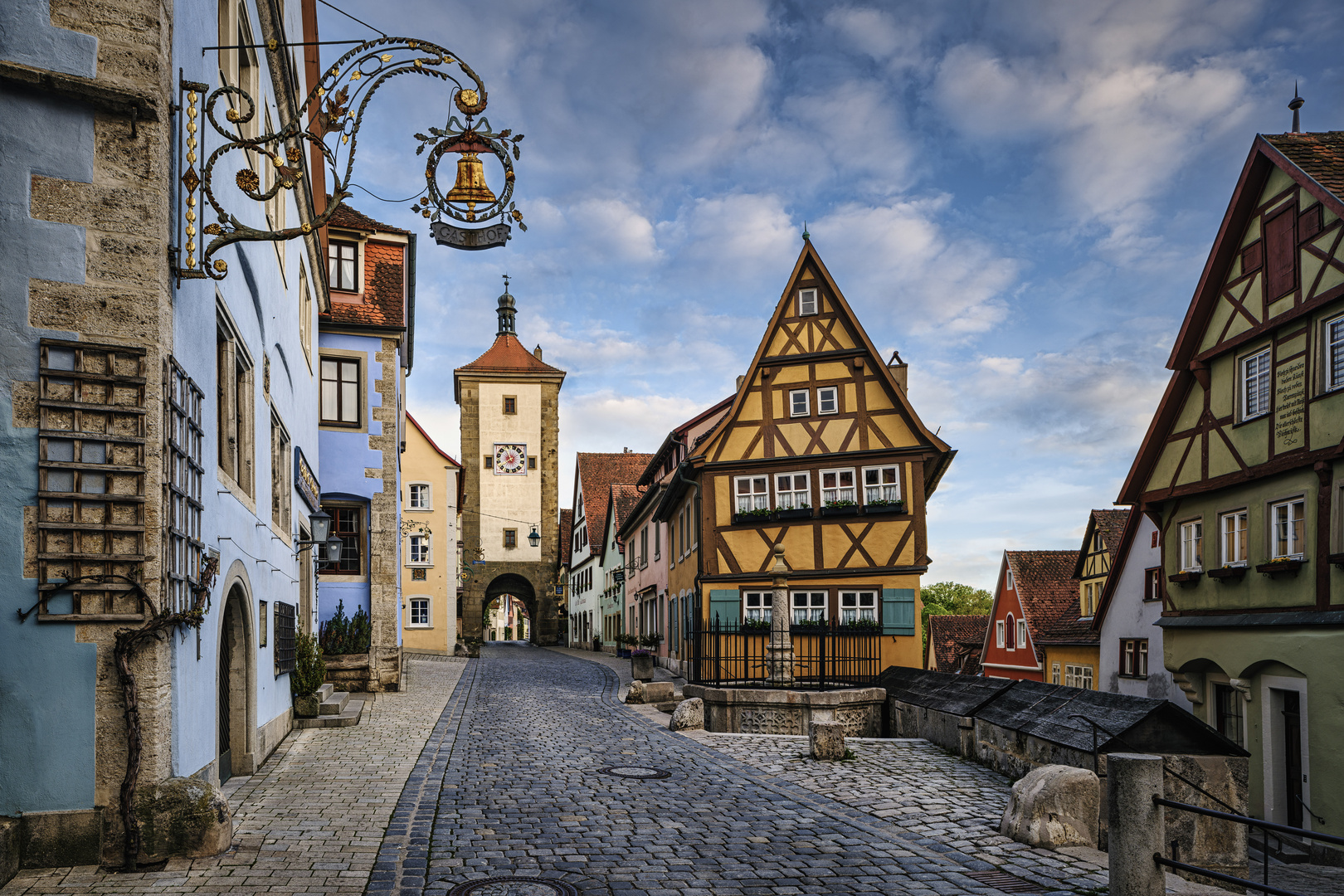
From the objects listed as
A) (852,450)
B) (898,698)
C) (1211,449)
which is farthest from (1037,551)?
(898,698)

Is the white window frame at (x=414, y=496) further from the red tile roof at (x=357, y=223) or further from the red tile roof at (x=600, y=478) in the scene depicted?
the red tile roof at (x=357, y=223)

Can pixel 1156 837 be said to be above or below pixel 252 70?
below

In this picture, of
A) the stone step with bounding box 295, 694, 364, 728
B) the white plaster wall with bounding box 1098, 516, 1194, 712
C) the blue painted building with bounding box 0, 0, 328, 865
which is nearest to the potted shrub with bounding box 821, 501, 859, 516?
the white plaster wall with bounding box 1098, 516, 1194, 712

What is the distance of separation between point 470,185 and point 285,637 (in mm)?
7748

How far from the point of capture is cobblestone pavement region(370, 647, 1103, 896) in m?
6.97

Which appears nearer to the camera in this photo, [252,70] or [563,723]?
[252,70]

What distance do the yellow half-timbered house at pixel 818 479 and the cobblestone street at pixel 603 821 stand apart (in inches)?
377

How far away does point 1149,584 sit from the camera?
82.7 feet

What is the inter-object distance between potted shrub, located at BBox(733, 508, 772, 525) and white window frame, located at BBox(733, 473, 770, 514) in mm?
168

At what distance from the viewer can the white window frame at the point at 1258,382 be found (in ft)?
54.1

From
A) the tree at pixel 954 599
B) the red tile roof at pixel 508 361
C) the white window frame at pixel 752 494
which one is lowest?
the tree at pixel 954 599

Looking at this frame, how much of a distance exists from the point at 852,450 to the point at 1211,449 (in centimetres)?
844

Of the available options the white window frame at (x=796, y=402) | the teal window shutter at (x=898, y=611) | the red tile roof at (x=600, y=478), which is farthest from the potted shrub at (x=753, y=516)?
the red tile roof at (x=600, y=478)

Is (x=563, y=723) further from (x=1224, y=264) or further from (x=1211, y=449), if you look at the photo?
(x=1224, y=264)
